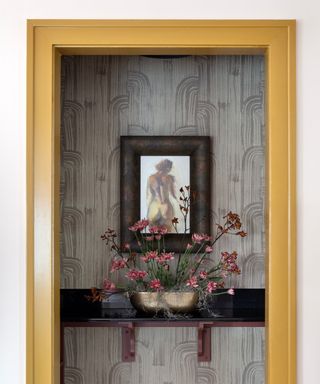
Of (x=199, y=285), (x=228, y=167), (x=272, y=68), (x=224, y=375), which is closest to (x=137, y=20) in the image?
(x=272, y=68)

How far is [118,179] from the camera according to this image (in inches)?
145

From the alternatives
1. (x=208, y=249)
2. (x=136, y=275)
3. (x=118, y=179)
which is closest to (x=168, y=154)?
(x=118, y=179)

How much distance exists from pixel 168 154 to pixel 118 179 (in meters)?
0.31

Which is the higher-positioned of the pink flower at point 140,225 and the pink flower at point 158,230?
the pink flower at point 140,225

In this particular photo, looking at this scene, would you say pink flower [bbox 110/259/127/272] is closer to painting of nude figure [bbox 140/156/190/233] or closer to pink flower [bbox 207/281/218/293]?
painting of nude figure [bbox 140/156/190/233]

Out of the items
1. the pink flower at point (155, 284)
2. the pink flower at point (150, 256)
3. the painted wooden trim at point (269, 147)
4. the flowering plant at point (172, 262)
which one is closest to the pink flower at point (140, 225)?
the flowering plant at point (172, 262)

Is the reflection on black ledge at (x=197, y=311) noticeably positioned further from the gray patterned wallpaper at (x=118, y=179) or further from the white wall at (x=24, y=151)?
the white wall at (x=24, y=151)

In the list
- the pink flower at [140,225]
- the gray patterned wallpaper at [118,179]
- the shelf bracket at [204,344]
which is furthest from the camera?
the gray patterned wallpaper at [118,179]

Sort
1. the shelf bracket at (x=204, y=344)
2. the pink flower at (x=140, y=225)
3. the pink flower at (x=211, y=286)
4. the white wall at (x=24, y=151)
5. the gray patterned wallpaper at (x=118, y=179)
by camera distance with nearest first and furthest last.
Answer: the white wall at (x=24, y=151) < the pink flower at (x=211, y=286) < the pink flower at (x=140, y=225) < the shelf bracket at (x=204, y=344) < the gray patterned wallpaper at (x=118, y=179)

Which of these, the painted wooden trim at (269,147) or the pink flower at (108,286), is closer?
the painted wooden trim at (269,147)

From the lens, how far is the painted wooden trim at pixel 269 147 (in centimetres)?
277

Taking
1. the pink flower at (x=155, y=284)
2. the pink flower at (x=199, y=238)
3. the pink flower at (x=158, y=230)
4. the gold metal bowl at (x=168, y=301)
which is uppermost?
the pink flower at (x=158, y=230)

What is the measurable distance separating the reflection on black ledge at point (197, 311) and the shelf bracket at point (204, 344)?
11cm

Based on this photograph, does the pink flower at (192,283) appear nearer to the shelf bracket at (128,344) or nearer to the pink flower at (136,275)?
the pink flower at (136,275)
